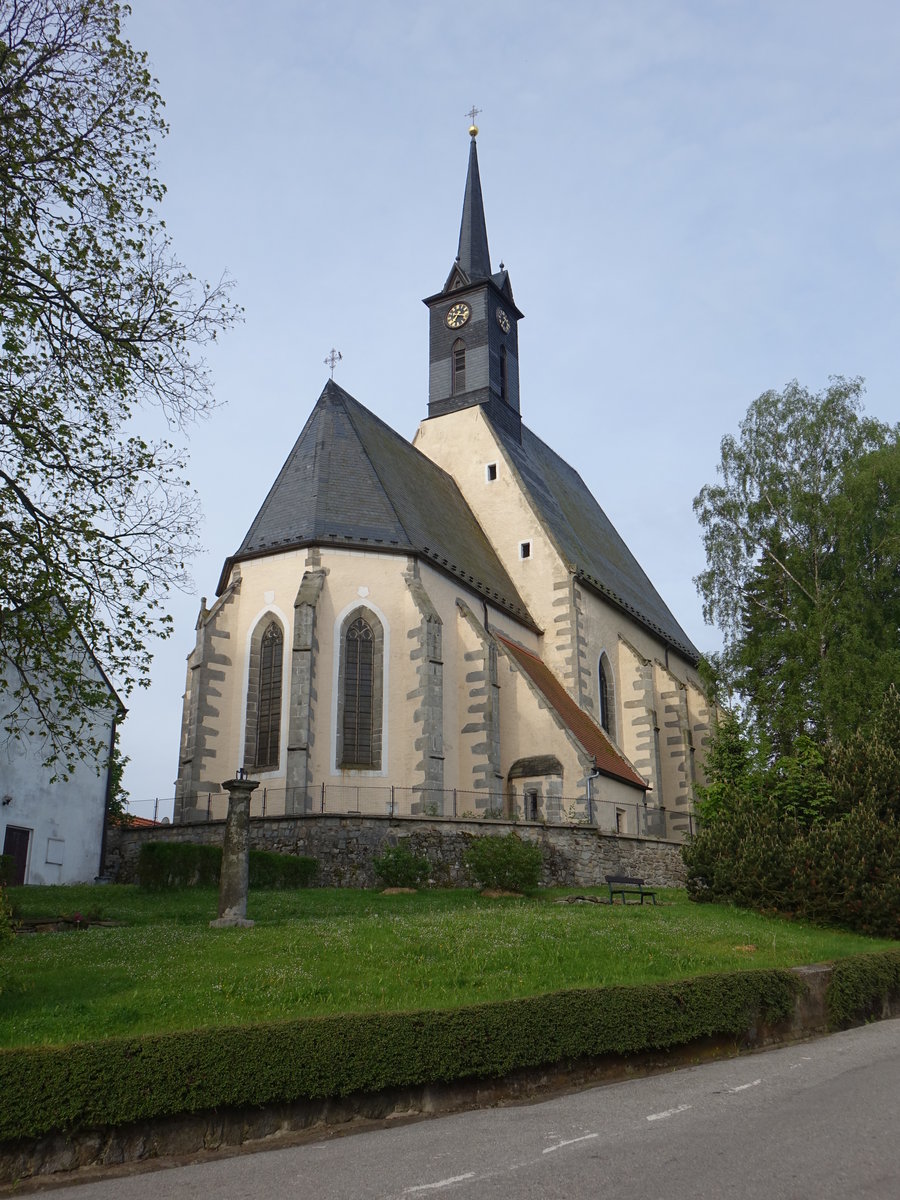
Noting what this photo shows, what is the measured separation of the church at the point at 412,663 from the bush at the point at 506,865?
2.67 meters

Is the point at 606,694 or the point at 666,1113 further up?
the point at 606,694

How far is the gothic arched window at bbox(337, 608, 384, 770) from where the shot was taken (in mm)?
25438

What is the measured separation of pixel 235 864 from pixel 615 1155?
382 inches

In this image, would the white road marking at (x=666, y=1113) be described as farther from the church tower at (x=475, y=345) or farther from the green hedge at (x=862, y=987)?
the church tower at (x=475, y=345)

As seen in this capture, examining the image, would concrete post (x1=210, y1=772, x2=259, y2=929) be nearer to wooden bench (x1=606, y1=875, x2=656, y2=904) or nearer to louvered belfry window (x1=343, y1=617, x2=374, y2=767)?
wooden bench (x1=606, y1=875, x2=656, y2=904)

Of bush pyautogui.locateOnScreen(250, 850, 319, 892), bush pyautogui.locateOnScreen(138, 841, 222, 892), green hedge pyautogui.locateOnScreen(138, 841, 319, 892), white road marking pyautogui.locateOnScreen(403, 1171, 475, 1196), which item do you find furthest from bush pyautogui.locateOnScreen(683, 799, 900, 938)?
white road marking pyautogui.locateOnScreen(403, 1171, 475, 1196)

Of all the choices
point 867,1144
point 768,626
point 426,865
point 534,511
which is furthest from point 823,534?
point 867,1144

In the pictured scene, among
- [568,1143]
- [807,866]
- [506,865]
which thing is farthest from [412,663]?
[568,1143]

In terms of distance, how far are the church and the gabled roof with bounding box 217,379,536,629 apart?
0.07 metres

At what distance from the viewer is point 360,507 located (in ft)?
92.2

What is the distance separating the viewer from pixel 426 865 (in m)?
21.1

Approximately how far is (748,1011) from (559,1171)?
201 inches

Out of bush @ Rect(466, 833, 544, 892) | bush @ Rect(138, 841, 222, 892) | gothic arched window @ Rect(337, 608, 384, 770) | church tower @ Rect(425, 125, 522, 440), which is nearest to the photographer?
bush @ Rect(138, 841, 222, 892)

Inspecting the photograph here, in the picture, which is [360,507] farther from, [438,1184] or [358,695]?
[438,1184]
